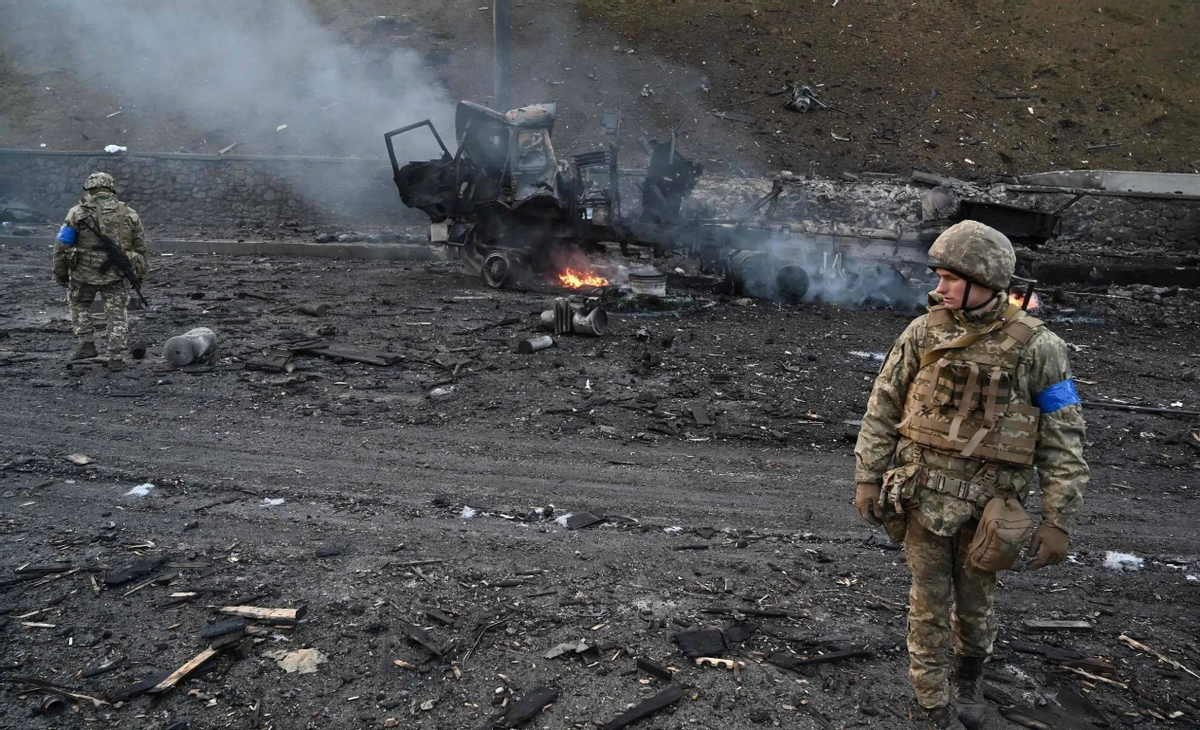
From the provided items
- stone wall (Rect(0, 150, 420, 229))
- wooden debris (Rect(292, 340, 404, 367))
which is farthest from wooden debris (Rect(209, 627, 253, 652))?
stone wall (Rect(0, 150, 420, 229))

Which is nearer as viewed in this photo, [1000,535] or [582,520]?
[1000,535]

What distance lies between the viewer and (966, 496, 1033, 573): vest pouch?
9.84 feet

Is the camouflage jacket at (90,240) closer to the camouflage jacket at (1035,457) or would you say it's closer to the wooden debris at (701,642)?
the wooden debris at (701,642)

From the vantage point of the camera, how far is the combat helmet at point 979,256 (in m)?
3.11

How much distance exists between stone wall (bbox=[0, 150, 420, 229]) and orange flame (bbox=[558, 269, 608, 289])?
7.52 metres

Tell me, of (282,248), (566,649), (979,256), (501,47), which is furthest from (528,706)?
(501,47)

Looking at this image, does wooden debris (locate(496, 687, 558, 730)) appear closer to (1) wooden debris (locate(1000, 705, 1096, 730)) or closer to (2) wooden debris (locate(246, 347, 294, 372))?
(1) wooden debris (locate(1000, 705, 1096, 730))

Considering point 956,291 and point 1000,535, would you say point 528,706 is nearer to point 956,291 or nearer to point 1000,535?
point 1000,535

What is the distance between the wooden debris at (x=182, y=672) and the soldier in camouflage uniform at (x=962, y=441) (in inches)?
124

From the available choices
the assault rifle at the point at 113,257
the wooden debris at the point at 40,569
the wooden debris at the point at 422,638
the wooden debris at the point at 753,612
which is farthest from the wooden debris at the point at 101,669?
the assault rifle at the point at 113,257

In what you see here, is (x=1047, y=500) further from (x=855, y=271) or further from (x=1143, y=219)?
(x=1143, y=219)

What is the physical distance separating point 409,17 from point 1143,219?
2137 cm

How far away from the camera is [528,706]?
354 centimetres

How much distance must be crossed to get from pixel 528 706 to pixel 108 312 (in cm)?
735
